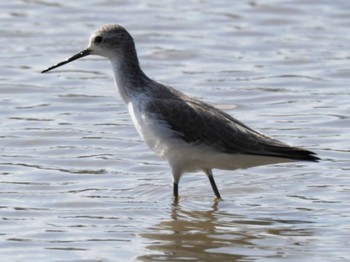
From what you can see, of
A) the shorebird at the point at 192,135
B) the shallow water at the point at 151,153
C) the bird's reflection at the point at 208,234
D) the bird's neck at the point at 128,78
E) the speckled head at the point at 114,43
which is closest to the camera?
the bird's reflection at the point at 208,234

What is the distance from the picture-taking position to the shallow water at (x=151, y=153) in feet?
32.6

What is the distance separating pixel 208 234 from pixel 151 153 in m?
2.58

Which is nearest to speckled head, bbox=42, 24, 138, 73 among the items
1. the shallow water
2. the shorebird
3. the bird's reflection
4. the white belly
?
the shorebird

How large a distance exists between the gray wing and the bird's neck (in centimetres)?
32

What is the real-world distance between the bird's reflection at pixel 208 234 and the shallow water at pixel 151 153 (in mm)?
15

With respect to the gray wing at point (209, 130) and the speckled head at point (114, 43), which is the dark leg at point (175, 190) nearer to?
the gray wing at point (209, 130)

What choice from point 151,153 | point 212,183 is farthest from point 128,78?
point 151,153

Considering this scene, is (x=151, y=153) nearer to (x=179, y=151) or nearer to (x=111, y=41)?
(x=111, y=41)

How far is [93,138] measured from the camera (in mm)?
13109

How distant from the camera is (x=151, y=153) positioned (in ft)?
41.6

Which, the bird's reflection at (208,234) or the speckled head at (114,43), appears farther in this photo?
the speckled head at (114,43)

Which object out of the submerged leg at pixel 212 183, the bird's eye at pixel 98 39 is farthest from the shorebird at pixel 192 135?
the bird's eye at pixel 98 39

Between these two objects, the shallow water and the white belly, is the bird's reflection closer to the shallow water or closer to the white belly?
the shallow water

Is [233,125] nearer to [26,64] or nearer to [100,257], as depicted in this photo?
[100,257]
